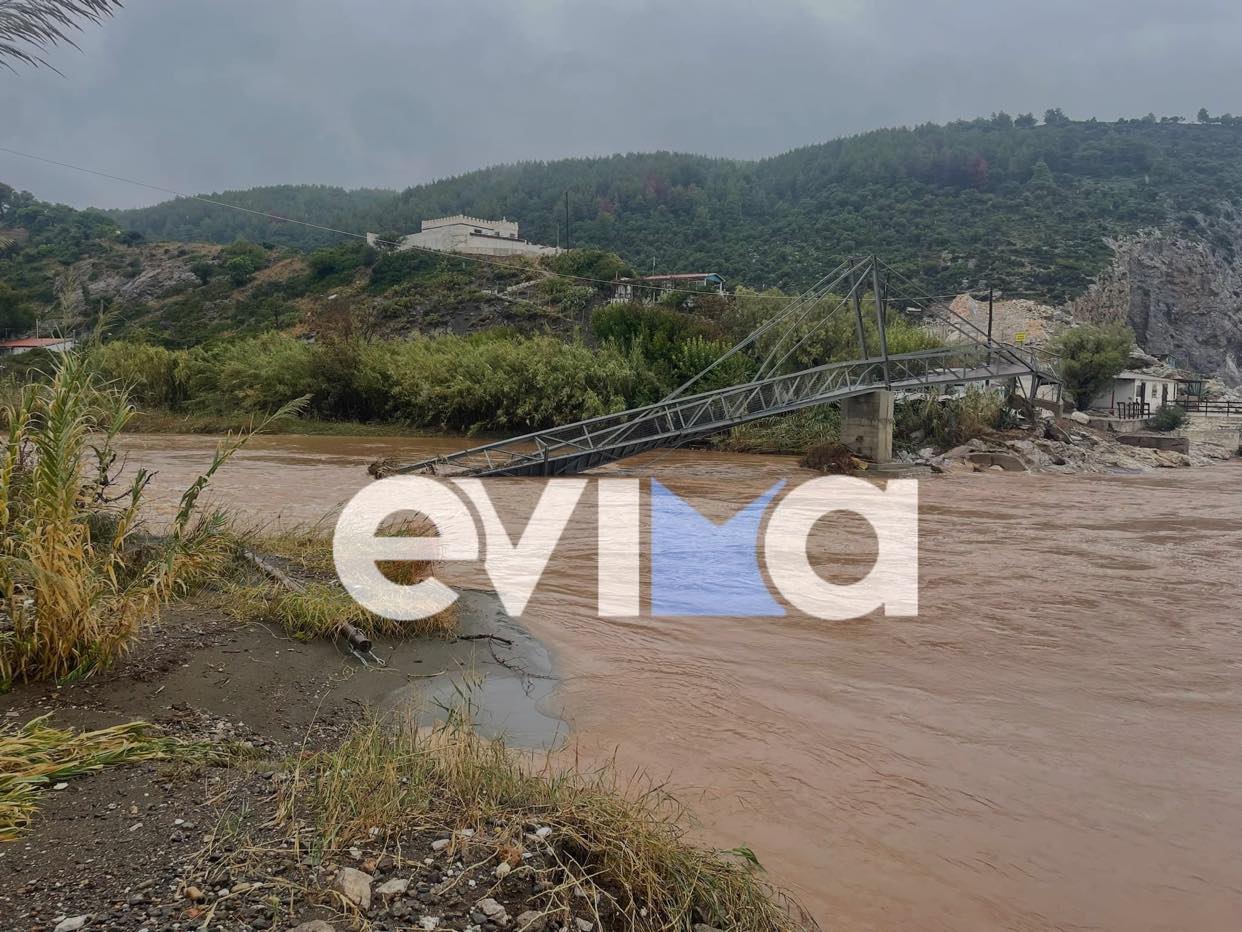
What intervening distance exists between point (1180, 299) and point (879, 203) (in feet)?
84.6

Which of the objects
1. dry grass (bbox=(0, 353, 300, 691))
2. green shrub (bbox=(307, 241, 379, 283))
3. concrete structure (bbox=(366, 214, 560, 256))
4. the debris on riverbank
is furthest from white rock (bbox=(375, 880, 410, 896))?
green shrub (bbox=(307, 241, 379, 283))

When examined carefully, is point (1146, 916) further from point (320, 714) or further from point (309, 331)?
point (309, 331)

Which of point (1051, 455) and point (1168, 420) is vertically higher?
point (1168, 420)

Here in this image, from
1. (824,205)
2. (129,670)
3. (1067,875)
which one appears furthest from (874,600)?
(824,205)

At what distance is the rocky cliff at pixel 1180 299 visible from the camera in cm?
6475

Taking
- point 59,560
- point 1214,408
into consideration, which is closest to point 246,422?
point 59,560

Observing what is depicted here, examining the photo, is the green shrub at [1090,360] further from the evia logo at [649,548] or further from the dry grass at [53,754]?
the dry grass at [53,754]

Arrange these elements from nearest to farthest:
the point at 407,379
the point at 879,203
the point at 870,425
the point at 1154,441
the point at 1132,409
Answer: the point at 870,425
the point at 1154,441
the point at 407,379
the point at 1132,409
the point at 879,203

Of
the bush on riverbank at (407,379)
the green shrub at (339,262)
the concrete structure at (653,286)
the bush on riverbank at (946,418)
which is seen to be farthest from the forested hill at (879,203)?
the bush on riverbank at (946,418)

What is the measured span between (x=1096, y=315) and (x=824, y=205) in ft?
108

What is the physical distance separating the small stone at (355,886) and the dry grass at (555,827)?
0.19 meters

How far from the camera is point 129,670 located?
5109mm

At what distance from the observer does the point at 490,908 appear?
3.11 meters

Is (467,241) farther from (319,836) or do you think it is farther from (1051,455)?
(319,836)
